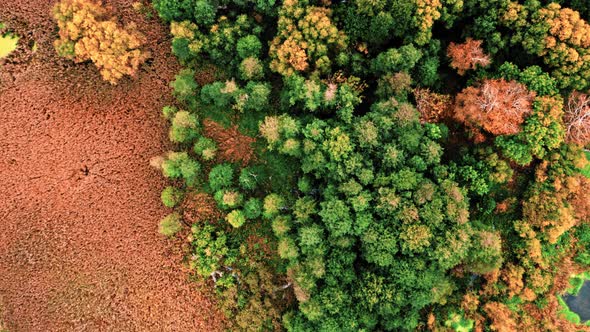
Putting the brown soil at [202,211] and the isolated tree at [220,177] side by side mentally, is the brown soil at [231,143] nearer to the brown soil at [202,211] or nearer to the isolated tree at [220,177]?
the isolated tree at [220,177]

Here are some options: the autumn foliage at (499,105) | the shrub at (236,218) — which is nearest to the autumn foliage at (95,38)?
the shrub at (236,218)

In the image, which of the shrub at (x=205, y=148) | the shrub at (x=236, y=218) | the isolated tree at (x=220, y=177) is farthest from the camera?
the shrub at (x=205, y=148)

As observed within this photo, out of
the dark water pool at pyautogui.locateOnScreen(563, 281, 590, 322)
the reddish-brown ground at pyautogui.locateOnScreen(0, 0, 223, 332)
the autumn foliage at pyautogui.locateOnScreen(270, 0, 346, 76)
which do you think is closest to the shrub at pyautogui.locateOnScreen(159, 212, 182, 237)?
the reddish-brown ground at pyautogui.locateOnScreen(0, 0, 223, 332)

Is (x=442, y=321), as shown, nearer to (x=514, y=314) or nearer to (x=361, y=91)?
(x=514, y=314)

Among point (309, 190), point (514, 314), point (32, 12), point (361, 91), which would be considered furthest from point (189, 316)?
point (32, 12)

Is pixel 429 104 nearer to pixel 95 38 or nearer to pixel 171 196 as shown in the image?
pixel 171 196

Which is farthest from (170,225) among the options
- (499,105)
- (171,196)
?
(499,105)

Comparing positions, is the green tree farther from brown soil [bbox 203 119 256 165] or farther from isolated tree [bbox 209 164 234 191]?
brown soil [bbox 203 119 256 165]
